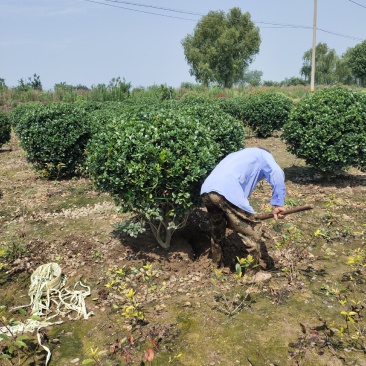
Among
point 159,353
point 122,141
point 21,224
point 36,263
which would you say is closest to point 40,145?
point 21,224

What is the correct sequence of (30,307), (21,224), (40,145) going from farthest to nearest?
1. (40,145)
2. (21,224)
3. (30,307)

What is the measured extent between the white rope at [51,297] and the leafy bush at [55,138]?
4.68 meters

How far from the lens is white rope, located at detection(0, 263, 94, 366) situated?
356 cm

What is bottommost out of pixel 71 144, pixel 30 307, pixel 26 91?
pixel 30 307

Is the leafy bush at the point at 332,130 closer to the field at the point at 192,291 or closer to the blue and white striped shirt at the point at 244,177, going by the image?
the field at the point at 192,291

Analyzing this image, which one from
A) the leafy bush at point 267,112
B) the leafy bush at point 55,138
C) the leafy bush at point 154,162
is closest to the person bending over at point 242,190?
the leafy bush at point 154,162

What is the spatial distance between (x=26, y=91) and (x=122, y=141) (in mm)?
32310

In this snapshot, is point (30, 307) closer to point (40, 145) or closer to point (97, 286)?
point (97, 286)

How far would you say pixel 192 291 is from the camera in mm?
3945

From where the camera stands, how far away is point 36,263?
4672 mm

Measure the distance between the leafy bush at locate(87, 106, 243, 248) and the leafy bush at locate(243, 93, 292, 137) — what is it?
30.9 feet

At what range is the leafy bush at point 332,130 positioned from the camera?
22.5ft

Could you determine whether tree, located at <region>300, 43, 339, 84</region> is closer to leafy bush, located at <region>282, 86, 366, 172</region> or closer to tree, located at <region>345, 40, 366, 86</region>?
tree, located at <region>345, 40, 366, 86</region>

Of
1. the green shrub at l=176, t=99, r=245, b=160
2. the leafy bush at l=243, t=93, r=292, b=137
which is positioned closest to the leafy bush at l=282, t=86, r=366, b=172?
the green shrub at l=176, t=99, r=245, b=160
